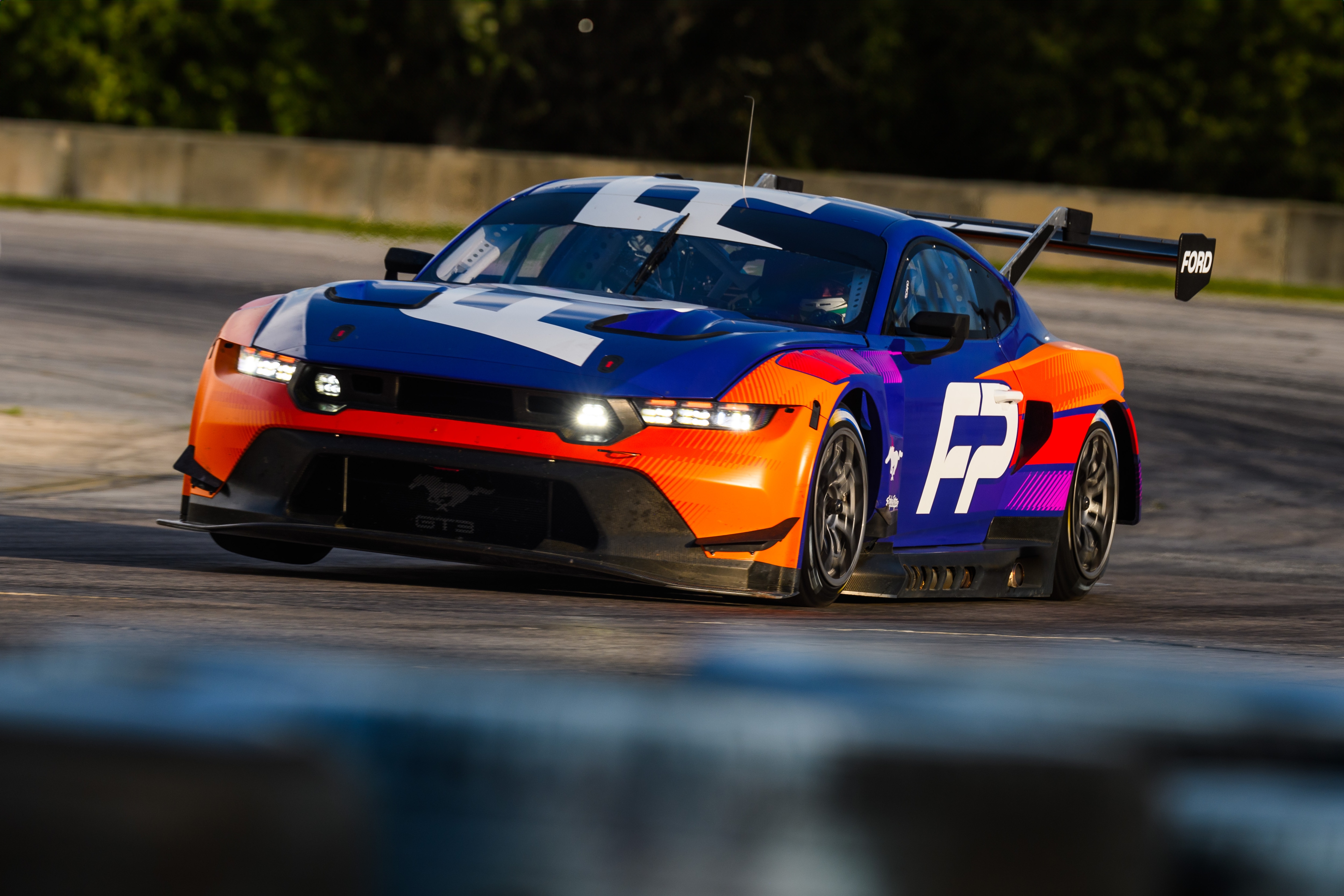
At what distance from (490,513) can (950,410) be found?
1.92m

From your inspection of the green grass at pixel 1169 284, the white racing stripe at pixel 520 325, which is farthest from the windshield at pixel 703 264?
the green grass at pixel 1169 284

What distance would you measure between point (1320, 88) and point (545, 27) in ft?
46.2

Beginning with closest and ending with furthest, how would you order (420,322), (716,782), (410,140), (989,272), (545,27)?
(716,782), (420,322), (989,272), (545,27), (410,140)

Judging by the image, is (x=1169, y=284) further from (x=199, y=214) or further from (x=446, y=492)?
(x=446, y=492)

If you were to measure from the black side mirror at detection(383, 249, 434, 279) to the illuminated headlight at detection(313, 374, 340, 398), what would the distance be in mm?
1165

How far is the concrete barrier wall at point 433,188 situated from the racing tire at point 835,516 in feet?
65.8

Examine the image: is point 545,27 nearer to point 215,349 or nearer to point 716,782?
point 215,349

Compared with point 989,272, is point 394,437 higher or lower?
lower

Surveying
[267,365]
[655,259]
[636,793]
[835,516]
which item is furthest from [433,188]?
[636,793]

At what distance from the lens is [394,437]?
6.12 m

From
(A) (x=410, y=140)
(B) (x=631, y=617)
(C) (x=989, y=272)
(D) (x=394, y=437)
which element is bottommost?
(B) (x=631, y=617)

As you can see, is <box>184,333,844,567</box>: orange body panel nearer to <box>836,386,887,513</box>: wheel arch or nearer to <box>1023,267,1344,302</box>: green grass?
<box>836,386,887,513</box>: wheel arch

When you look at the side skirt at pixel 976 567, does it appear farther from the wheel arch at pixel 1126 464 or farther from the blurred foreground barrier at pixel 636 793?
the blurred foreground barrier at pixel 636 793

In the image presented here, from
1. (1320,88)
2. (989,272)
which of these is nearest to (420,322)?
(989,272)
